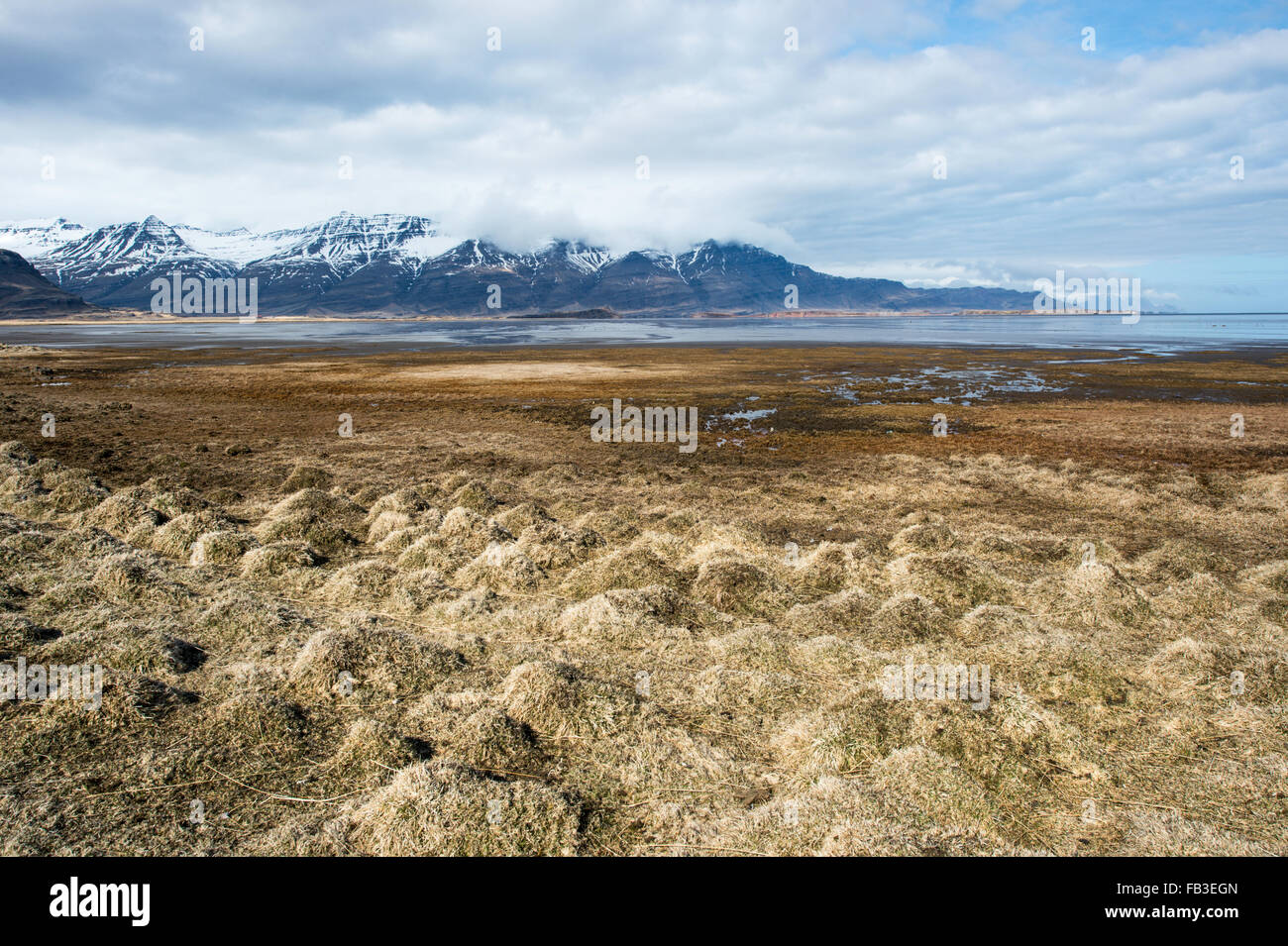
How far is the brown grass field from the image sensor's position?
6.40 m

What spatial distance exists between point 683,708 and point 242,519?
41.4 ft

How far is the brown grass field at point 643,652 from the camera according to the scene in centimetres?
640

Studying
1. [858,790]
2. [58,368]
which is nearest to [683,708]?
[858,790]

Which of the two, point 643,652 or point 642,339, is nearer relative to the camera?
point 643,652

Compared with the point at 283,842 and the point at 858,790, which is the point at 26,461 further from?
the point at 858,790

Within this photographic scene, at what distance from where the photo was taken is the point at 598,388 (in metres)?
44.6

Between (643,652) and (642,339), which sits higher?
(642,339)

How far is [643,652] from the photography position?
991cm

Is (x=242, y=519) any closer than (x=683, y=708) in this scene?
No

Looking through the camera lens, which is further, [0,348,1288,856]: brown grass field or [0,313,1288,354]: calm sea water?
[0,313,1288,354]: calm sea water

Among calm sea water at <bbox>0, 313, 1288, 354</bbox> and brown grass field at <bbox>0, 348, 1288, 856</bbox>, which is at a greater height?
calm sea water at <bbox>0, 313, 1288, 354</bbox>

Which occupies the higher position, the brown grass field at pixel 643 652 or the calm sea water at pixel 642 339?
the calm sea water at pixel 642 339

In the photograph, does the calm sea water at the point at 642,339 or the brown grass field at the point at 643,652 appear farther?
the calm sea water at the point at 642,339
